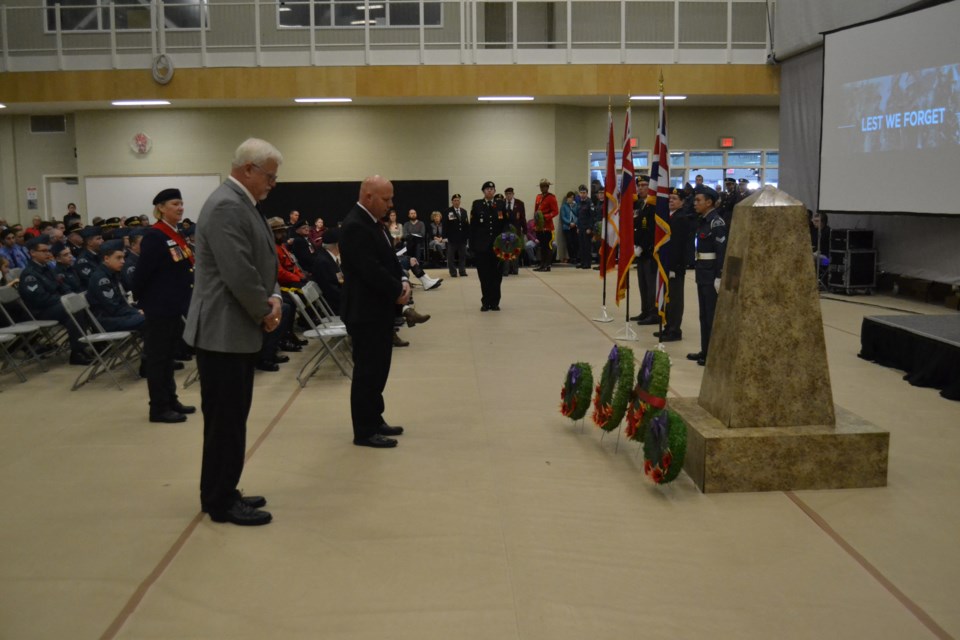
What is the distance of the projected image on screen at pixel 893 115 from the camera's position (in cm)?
1234

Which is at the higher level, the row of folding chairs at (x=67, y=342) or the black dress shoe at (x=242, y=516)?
the row of folding chairs at (x=67, y=342)

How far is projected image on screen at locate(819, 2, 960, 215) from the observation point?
12.3 m

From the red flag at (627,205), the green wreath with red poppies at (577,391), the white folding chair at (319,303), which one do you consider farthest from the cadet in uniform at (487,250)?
the green wreath with red poppies at (577,391)

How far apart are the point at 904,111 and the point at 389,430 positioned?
10425mm

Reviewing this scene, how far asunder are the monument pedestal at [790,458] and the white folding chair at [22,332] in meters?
6.61

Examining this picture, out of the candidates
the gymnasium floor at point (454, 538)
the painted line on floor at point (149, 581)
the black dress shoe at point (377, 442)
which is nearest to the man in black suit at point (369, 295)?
the black dress shoe at point (377, 442)

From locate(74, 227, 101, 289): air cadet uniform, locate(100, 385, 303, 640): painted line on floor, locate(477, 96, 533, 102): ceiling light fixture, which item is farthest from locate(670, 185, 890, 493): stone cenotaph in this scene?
locate(477, 96, 533, 102): ceiling light fixture

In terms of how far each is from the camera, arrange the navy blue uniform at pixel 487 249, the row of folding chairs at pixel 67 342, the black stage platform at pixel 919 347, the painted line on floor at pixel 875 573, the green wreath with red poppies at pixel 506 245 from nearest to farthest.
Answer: the painted line on floor at pixel 875 573
the black stage platform at pixel 919 347
the row of folding chairs at pixel 67 342
the green wreath with red poppies at pixel 506 245
the navy blue uniform at pixel 487 249

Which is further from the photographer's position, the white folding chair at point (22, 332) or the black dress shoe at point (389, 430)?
the white folding chair at point (22, 332)

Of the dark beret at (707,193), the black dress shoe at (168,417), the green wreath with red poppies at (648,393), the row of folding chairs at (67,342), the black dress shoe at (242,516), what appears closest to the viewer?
the black dress shoe at (242,516)

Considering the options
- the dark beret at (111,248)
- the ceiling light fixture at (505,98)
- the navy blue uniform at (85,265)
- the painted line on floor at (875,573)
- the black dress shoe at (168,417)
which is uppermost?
the ceiling light fixture at (505,98)

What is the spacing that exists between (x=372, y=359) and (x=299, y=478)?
96cm

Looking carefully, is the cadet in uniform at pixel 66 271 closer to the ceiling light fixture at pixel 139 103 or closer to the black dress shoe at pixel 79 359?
the black dress shoe at pixel 79 359

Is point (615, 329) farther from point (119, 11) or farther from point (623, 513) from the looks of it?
point (119, 11)
